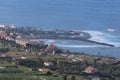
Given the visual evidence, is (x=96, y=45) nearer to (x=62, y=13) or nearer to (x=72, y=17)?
(x=72, y=17)

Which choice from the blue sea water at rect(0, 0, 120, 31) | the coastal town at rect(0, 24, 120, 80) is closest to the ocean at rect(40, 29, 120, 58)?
the coastal town at rect(0, 24, 120, 80)

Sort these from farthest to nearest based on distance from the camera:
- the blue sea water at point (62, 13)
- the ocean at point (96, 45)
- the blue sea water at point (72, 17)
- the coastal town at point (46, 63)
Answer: the blue sea water at point (62, 13) < the blue sea water at point (72, 17) < the ocean at point (96, 45) < the coastal town at point (46, 63)

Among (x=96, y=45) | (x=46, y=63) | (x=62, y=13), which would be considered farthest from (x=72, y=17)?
(x=46, y=63)

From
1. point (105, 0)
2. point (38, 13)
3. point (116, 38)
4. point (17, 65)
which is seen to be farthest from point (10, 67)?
point (105, 0)

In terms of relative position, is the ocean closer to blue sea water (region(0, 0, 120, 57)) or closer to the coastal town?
blue sea water (region(0, 0, 120, 57))

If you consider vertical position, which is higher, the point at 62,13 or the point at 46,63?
the point at 62,13

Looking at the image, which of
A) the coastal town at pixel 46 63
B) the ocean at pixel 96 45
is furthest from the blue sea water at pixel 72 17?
the coastal town at pixel 46 63

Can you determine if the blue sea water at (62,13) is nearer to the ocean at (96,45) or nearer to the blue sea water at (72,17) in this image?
the blue sea water at (72,17)
